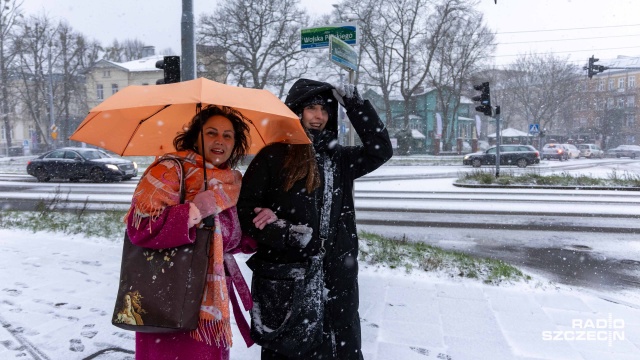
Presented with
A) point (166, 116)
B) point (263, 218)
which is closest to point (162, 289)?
point (263, 218)

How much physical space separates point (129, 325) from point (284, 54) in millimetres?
37990

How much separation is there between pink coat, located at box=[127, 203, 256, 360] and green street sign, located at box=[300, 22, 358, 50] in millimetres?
3711

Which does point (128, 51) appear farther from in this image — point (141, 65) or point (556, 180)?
point (556, 180)

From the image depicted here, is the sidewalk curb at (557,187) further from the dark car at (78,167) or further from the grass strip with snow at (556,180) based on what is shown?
the dark car at (78,167)

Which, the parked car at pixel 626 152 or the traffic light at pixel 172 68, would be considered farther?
the parked car at pixel 626 152

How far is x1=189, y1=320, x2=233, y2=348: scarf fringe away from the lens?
1947 mm

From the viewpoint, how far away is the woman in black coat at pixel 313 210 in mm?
2146

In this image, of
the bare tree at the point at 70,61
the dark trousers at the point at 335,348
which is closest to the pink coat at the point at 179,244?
the dark trousers at the point at 335,348

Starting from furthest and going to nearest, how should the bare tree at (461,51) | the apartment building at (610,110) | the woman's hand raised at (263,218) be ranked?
the apartment building at (610,110)
the bare tree at (461,51)
the woman's hand raised at (263,218)

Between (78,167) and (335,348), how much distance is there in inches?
811

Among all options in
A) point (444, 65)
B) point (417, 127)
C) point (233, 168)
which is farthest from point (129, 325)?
Result: point (417, 127)

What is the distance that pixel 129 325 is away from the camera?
1851mm

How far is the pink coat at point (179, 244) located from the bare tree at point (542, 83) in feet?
197

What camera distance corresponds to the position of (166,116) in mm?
2408
